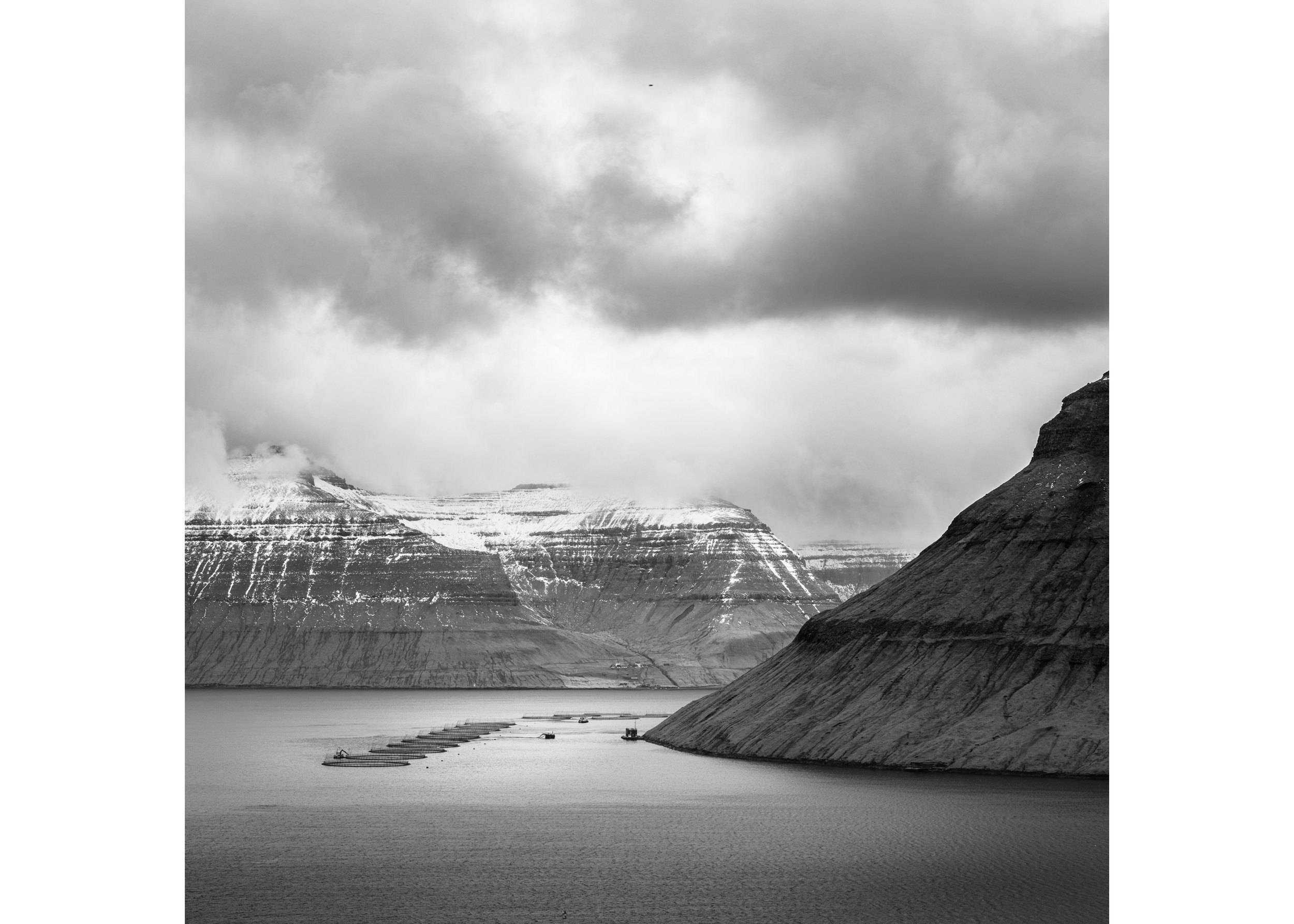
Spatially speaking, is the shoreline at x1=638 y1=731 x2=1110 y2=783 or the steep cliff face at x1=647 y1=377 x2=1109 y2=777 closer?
the shoreline at x1=638 y1=731 x2=1110 y2=783

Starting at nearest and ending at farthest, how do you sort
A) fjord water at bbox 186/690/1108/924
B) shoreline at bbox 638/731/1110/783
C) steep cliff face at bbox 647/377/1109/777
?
fjord water at bbox 186/690/1108/924
shoreline at bbox 638/731/1110/783
steep cliff face at bbox 647/377/1109/777

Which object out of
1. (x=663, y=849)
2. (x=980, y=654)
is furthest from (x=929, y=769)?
(x=663, y=849)

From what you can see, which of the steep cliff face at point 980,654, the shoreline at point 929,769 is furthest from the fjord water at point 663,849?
the steep cliff face at point 980,654

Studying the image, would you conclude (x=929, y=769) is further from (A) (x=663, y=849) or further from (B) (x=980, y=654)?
(A) (x=663, y=849)

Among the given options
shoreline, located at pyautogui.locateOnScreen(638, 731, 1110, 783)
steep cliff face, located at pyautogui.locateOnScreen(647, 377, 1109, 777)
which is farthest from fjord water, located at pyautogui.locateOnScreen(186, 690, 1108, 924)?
steep cliff face, located at pyautogui.locateOnScreen(647, 377, 1109, 777)

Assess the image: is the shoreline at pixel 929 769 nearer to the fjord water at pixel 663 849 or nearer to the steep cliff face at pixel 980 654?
the steep cliff face at pixel 980 654

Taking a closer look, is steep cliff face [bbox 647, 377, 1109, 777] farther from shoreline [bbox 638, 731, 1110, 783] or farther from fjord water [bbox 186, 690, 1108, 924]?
fjord water [bbox 186, 690, 1108, 924]

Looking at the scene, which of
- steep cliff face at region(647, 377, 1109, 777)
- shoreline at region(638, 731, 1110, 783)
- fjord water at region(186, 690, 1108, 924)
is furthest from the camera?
steep cliff face at region(647, 377, 1109, 777)

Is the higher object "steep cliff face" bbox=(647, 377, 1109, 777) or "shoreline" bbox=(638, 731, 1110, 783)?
"steep cliff face" bbox=(647, 377, 1109, 777)
